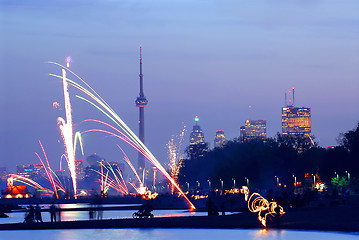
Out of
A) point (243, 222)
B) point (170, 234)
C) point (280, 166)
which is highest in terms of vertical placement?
point (280, 166)

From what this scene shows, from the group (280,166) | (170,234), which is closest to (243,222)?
(170,234)

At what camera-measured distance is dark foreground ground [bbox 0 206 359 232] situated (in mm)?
49781

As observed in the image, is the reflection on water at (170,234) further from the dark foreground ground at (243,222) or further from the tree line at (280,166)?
the tree line at (280,166)

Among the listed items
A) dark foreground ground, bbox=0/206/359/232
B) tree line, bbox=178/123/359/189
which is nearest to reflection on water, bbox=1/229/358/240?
dark foreground ground, bbox=0/206/359/232

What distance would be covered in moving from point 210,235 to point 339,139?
427 feet

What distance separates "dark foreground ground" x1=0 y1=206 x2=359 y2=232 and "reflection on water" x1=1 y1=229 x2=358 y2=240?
203 cm

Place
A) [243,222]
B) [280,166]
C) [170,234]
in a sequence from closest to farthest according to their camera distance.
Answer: [170,234]
[243,222]
[280,166]

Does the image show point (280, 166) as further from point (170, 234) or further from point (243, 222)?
point (170, 234)

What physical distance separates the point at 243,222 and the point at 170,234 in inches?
252

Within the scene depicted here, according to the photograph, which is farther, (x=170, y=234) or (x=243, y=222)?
(x=243, y=222)

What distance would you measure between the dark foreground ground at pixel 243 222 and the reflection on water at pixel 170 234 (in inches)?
79.8

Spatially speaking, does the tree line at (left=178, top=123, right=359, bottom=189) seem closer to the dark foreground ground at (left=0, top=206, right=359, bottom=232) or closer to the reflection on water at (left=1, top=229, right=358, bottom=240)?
the dark foreground ground at (left=0, top=206, right=359, bottom=232)

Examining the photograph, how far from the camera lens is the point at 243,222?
53156mm

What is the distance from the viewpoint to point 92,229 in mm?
54906
